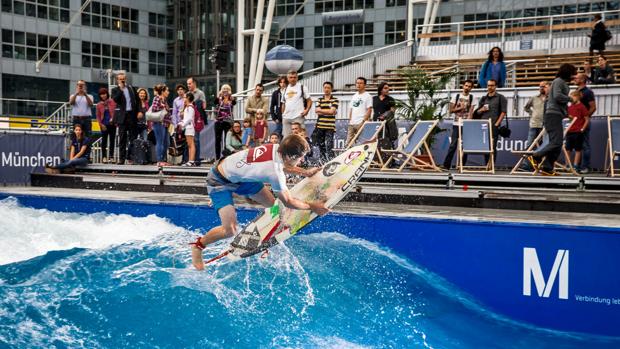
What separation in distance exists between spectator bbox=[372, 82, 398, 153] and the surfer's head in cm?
620

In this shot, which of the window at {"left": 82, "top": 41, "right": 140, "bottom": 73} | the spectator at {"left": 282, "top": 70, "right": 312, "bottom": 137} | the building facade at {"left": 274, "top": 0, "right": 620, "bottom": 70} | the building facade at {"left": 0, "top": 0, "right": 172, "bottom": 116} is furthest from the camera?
the window at {"left": 82, "top": 41, "right": 140, "bottom": 73}

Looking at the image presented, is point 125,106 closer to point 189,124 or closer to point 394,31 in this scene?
point 189,124

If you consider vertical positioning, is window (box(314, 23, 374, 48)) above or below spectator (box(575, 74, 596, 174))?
above

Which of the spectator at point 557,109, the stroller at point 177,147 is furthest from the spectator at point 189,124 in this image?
the spectator at point 557,109

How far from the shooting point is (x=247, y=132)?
1508 cm

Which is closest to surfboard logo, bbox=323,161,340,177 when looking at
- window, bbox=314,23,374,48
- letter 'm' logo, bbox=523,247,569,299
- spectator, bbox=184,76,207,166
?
letter 'm' logo, bbox=523,247,569,299

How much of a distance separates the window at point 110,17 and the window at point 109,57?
1.46 meters

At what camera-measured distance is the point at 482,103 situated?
A: 42.3 feet

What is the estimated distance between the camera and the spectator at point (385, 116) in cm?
1288

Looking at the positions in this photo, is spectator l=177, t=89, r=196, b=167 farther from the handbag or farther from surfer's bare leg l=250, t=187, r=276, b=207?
surfer's bare leg l=250, t=187, r=276, b=207

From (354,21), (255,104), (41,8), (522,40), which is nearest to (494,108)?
(255,104)

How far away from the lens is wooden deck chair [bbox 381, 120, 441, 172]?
12.4 meters

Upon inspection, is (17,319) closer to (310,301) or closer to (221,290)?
(221,290)

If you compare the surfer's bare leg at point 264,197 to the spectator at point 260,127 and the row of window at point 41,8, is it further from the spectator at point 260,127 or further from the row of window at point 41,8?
the row of window at point 41,8
